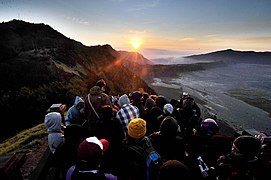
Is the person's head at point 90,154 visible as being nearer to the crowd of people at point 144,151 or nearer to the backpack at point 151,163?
the crowd of people at point 144,151

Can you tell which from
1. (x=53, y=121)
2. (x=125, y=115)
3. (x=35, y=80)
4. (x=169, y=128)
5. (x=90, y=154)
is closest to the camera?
(x=90, y=154)

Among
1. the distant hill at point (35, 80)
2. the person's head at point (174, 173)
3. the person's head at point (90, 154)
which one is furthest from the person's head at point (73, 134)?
the distant hill at point (35, 80)

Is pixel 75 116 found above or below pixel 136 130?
below

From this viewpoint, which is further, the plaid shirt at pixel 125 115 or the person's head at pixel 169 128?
the plaid shirt at pixel 125 115

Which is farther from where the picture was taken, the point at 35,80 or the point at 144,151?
the point at 35,80

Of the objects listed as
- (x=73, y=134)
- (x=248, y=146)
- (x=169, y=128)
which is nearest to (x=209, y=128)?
(x=169, y=128)

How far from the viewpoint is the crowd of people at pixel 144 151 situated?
8.89 feet

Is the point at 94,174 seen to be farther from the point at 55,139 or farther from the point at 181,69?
the point at 181,69

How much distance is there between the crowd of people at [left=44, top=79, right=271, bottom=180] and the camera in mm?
2711

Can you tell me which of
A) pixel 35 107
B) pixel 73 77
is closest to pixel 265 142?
pixel 35 107

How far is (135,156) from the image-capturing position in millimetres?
3410

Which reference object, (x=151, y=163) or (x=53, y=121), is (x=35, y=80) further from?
(x=151, y=163)

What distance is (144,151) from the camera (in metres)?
3.42

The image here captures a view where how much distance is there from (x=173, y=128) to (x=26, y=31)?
42619mm
